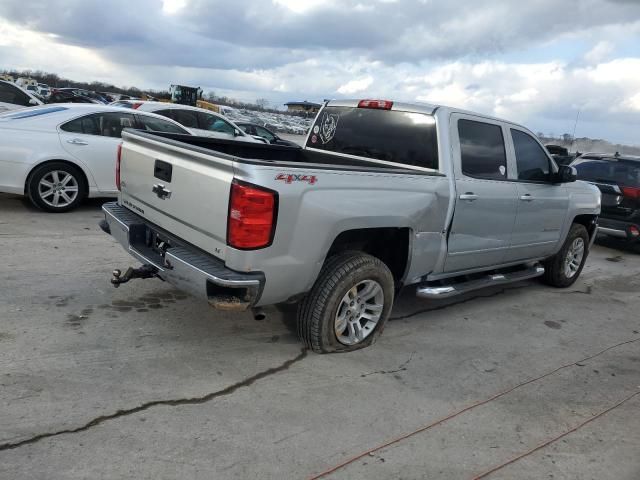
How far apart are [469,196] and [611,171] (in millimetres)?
6094

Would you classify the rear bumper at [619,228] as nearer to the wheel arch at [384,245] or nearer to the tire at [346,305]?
the wheel arch at [384,245]

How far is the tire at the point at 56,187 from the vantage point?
22.8ft

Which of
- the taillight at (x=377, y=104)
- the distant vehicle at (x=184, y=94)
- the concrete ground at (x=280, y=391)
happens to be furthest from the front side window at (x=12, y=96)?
the distant vehicle at (x=184, y=94)

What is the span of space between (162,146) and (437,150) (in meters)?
2.16

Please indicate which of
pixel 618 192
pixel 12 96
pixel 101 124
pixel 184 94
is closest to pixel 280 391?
pixel 101 124

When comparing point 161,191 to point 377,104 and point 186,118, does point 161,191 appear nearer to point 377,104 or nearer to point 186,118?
point 377,104

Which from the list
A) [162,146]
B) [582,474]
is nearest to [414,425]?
[582,474]

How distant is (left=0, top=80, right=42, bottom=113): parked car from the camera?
1129 cm

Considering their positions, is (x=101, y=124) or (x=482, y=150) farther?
(x=101, y=124)

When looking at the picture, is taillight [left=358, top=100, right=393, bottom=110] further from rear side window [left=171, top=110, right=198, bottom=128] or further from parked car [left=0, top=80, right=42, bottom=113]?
parked car [left=0, top=80, right=42, bottom=113]

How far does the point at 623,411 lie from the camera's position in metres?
3.67

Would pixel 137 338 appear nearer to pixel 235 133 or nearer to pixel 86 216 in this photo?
pixel 86 216

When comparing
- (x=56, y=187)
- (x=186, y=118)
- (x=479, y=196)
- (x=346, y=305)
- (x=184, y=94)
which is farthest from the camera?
(x=184, y=94)

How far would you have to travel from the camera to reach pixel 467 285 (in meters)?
4.78
